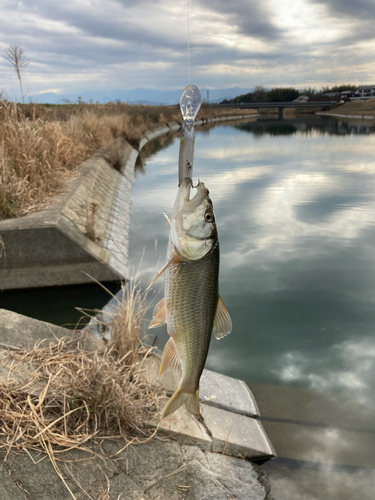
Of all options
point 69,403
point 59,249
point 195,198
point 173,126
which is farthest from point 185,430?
point 173,126

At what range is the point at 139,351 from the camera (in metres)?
3.97

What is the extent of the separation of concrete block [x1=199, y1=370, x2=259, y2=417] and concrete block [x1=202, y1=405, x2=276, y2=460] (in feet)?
0.42

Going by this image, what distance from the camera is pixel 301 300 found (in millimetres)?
7301

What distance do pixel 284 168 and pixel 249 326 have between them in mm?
16593

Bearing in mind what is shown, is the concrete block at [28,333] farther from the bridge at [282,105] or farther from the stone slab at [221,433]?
the bridge at [282,105]

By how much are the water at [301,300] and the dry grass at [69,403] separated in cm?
154

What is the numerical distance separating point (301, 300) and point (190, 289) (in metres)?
6.12

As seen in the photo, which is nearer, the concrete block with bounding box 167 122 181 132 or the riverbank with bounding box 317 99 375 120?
the concrete block with bounding box 167 122 181 132

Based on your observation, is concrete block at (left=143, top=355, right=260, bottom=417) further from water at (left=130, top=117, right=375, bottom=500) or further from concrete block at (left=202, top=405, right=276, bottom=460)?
water at (left=130, top=117, right=375, bottom=500)

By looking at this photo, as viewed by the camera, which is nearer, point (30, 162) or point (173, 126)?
point (30, 162)

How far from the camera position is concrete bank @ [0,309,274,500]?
264 cm

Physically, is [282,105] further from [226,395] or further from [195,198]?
[195,198]

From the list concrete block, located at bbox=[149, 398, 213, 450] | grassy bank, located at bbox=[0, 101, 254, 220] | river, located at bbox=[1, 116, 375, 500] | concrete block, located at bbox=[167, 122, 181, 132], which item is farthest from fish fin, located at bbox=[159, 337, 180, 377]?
concrete block, located at bbox=[167, 122, 181, 132]

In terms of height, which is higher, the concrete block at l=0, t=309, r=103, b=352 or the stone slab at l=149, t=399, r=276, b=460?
the concrete block at l=0, t=309, r=103, b=352
